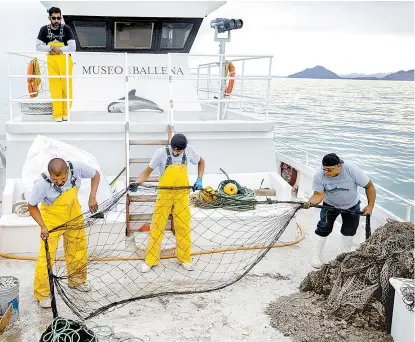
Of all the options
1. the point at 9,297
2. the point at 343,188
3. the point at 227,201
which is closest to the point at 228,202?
the point at 227,201

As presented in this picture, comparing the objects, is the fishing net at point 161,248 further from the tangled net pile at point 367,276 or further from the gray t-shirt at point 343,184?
the tangled net pile at point 367,276

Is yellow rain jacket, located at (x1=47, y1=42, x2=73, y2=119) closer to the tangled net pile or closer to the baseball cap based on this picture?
the baseball cap

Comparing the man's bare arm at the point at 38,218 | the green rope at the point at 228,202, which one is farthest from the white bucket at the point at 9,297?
the green rope at the point at 228,202

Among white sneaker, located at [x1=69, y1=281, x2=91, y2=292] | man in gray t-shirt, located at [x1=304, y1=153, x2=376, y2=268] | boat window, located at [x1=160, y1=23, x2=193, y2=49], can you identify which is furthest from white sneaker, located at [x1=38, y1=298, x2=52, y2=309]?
→ boat window, located at [x1=160, y1=23, x2=193, y2=49]

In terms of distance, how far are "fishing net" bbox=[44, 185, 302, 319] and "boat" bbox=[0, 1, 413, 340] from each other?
0.16m

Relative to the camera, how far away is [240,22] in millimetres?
8156

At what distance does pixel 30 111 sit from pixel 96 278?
12.7 feet

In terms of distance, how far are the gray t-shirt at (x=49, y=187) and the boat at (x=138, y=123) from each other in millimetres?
1302

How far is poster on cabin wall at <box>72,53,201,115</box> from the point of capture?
29.6ft

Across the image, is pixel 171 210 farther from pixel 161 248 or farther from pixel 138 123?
pixel 138 123

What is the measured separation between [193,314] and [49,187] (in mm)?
1875

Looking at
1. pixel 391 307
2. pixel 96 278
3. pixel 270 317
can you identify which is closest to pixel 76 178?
pixel 96 278

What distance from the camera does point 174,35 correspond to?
29.5 ft

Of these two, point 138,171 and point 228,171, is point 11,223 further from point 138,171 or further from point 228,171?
point 228,171
